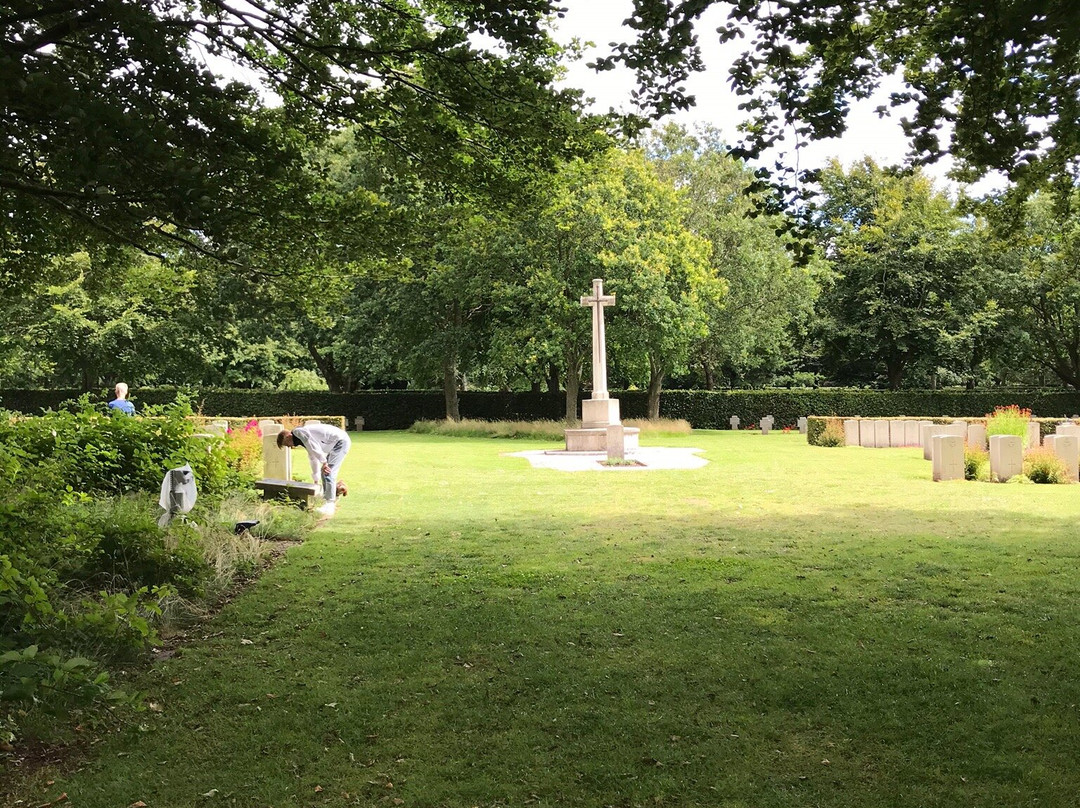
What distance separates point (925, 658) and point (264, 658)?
425 centimetres

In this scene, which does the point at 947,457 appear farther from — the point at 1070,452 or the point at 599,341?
the point at 599,341

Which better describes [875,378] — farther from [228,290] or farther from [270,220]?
[270,220]

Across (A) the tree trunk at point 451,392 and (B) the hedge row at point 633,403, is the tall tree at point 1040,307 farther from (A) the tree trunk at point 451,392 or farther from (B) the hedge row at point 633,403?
(A) the tree trunk at point 451,392

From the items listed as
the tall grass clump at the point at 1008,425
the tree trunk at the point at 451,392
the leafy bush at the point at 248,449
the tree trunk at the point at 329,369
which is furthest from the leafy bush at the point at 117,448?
the tree trunk at the point at 329,369

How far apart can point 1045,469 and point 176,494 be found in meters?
13.9

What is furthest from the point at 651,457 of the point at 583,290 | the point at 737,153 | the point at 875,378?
the point at 875,378

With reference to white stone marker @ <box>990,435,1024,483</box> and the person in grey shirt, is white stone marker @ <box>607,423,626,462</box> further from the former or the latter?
the person in grey shirt

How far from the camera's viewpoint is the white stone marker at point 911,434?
82.1 ft

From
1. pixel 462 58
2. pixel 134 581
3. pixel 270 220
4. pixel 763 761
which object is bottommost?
pixel 763 761

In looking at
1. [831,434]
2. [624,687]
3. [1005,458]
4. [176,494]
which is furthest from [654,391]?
[624,687]

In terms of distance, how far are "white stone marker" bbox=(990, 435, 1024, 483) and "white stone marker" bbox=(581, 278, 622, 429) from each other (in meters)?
10.6

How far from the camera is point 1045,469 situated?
594 inches

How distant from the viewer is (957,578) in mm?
7695

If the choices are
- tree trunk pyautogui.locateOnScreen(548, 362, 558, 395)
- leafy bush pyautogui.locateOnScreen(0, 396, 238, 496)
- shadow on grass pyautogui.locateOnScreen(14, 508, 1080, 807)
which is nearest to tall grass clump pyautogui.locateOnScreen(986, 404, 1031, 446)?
shadow on grass pyautogui.locateOnScreen(14, 508, 1080, 807)
